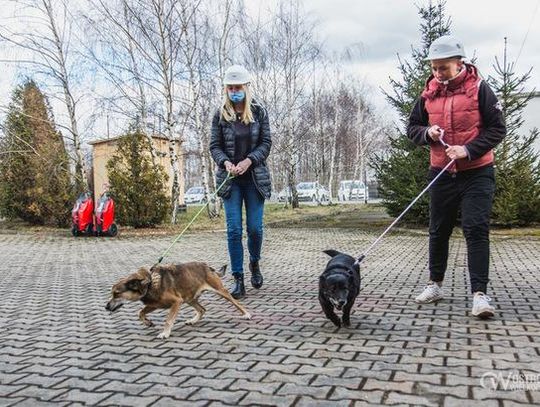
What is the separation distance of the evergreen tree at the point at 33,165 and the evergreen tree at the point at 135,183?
318 cm

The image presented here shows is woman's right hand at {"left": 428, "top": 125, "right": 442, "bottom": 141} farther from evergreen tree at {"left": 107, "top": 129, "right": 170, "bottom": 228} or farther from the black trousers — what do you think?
evergreen tree at {"left": 107, "top": 129, "right": 170, "bottom": 228}

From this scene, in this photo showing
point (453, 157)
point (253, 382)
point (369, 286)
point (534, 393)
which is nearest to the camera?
point (534, 393)

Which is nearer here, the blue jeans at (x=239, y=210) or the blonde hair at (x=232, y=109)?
the blonde hair at (x=232, y=109)

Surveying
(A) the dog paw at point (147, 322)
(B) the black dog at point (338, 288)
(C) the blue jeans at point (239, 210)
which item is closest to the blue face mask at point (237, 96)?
(C) the blue jeans at point (239, 210)

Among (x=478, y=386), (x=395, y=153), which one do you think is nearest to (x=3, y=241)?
(x=395, y=153)

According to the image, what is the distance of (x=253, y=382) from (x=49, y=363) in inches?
57.7

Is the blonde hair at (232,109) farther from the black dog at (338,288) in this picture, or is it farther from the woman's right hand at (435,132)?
the black dog at (338,288)

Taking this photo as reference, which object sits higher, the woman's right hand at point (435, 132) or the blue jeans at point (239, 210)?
the woman's right hand at point (435, 132)

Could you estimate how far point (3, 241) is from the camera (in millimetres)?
15117

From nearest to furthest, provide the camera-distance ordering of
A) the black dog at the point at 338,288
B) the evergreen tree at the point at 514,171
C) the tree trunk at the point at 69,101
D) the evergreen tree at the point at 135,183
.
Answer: the black dog at the point at 338,288
the evergreen tree at the point at 514,171
the evergreen tree at the point at 135,183
the tree trunk at the point at 69,101

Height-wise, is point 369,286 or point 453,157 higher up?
point 453,157

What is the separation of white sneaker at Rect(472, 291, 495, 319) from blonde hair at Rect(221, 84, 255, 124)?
2.83m

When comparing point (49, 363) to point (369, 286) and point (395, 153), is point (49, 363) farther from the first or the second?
point (395, 153)

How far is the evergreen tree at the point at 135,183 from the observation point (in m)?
16.8
